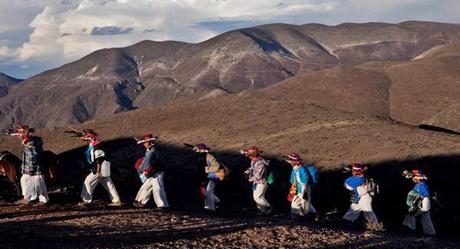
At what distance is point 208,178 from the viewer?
47.1 feet

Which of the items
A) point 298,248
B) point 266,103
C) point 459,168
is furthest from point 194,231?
point 266,103

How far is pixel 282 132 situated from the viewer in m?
34.0

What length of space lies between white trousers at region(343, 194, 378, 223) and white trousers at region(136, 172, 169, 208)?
14.9ft

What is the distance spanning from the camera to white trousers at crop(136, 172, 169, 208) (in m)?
13.6

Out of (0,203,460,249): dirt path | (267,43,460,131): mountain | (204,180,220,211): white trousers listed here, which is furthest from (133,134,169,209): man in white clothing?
(267,43,460,131): mountain

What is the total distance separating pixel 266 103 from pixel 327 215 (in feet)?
94.6

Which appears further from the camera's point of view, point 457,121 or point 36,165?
point 457,121

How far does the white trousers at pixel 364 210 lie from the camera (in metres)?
13.6

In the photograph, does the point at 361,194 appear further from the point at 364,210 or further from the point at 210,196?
the point at 210,196

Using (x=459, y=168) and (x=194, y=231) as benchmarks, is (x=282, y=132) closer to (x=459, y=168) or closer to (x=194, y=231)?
(x=459, y=168)

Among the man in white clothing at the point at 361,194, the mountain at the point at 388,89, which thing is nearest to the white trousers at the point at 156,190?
the man in white clothing at the point at 361,194

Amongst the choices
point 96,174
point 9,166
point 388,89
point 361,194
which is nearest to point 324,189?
point 361,194

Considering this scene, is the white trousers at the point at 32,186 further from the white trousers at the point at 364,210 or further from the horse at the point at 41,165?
the white trousers at the point at 364,210

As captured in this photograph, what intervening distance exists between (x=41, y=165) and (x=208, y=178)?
405 centimetres
